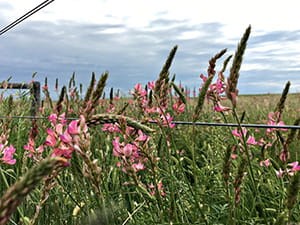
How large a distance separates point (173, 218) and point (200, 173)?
0.79 m

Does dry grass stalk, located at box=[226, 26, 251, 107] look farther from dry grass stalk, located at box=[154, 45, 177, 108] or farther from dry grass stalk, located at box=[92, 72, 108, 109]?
dry grass stalk, located at box=[92, 72, 108, 109]

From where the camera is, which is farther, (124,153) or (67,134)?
(124,153)

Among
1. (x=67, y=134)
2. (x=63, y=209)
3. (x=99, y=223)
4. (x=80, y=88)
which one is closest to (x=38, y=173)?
(x=67, y=134)

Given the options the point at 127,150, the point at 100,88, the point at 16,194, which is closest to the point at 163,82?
the point at 127,150

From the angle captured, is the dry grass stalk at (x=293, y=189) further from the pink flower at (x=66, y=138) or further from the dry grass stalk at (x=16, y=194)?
the dry grass stalk at (x=16, y=194)

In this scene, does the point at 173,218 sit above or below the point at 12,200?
below

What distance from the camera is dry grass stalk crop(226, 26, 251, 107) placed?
3.19 feet

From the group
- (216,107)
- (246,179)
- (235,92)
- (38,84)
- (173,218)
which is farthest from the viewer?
(38,84)

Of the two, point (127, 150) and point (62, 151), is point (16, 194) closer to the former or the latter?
point (62, 151)

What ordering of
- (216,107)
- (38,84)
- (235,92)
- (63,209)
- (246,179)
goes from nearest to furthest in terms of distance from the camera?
(235,92)
(216,107)
(63,209)
(246,179)
(38,84)

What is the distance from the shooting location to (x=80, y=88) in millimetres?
3895

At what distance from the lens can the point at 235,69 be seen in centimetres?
99

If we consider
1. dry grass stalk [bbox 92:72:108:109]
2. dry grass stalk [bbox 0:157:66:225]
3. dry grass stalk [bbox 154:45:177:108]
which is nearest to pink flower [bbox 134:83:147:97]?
dry grass stalk [bbox 154:45:177:108]

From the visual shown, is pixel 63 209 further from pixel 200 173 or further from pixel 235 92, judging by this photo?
pixel 235 92
